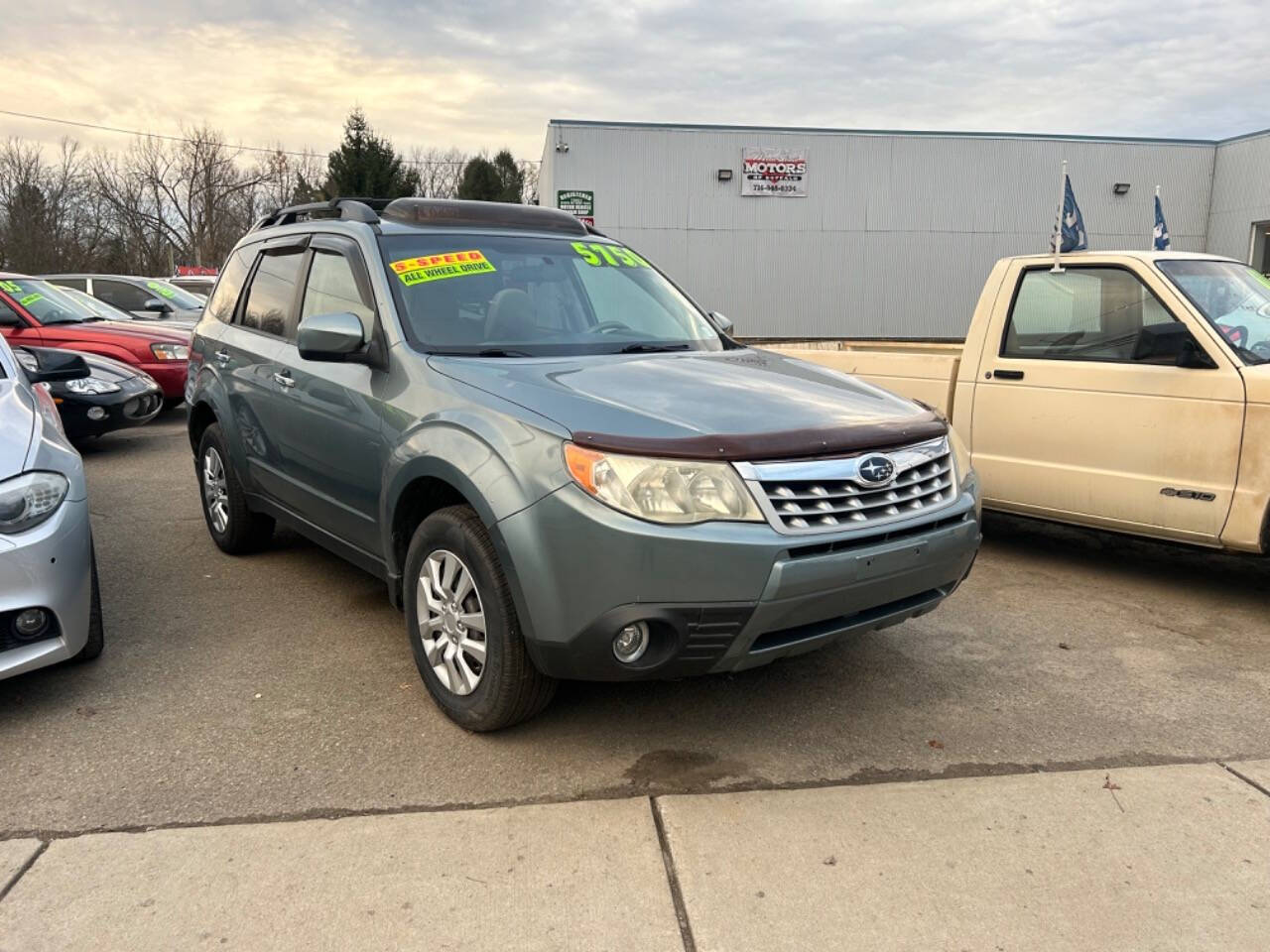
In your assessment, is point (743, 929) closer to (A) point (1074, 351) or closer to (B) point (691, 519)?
(B) point (691, 519)

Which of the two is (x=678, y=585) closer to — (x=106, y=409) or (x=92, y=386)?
(x=106, y=409)

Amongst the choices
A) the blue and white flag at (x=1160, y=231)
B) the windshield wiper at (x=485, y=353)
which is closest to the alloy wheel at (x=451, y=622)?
the windshield wiper at (x=485, y=353)

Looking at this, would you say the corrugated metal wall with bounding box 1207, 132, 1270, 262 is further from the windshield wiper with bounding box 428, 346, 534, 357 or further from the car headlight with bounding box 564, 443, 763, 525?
the car headlight with bounding box 564, 443, 763, 525

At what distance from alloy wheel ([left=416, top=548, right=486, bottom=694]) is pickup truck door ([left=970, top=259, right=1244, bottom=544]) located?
3482 mm

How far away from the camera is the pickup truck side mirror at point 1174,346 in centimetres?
452

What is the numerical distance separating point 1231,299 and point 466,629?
4.30m

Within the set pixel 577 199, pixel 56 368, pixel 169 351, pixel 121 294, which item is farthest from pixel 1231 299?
pixel 577 199

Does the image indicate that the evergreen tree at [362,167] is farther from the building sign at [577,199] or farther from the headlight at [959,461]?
the headlight at [959,461]

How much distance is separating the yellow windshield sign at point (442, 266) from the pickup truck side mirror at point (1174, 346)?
3.24m

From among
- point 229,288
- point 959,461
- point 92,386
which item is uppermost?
point 229,288

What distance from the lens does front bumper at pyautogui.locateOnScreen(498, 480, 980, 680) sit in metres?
2.61

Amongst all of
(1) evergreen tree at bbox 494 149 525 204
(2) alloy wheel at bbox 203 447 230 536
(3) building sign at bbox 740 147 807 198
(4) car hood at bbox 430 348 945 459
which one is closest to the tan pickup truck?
(4) car hood at bbox 430 348 945 459

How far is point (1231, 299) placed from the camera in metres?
4.82

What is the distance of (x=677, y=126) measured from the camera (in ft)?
83.8
